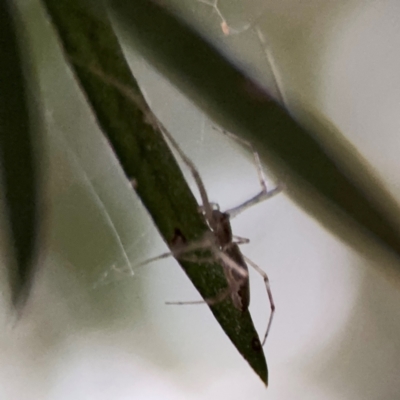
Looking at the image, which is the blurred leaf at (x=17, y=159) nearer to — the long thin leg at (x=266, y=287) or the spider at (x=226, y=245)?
the spider at (x=226, y=245)

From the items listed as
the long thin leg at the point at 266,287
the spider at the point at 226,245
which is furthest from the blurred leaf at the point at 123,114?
the long thin leg at the point at 266,287

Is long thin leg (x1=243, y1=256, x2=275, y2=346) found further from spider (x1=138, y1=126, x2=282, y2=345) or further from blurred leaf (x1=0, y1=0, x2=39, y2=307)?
blurred leaf (x1=0, y1=0, x2=39, y2=307)

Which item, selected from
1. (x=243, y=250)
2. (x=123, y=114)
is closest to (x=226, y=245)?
(x=243, y=250)

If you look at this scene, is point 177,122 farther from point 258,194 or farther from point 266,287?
point 266,287

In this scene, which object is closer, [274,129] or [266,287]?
[274,129]

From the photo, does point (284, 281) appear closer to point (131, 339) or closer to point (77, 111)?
point (131, 339)

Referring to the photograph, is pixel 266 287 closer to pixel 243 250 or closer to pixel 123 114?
pixel 243 250

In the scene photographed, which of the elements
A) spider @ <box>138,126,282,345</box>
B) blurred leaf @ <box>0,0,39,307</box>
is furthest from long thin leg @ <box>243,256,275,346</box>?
blurred leaf @ <box>0,0,39,307</box>

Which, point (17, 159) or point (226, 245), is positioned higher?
point (17, 159)
